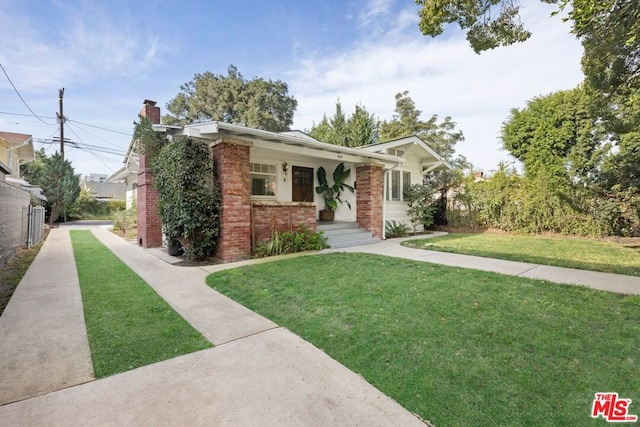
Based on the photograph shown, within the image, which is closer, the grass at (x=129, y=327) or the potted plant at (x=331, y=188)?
the grass at (x=129, y=327)

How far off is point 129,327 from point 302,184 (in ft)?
27.2

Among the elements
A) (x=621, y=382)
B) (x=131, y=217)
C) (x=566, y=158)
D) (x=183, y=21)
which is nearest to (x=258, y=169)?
(x=183, y=21)

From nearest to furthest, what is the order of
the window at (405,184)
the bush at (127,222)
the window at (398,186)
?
the window at (398,186) → the window at (405,184) → the bush at (127,222)

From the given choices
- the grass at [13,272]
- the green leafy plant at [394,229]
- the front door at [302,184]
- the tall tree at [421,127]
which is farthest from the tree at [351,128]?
the grass at [13,272]

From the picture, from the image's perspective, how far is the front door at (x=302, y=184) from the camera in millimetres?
10836

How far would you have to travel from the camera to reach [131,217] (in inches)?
537

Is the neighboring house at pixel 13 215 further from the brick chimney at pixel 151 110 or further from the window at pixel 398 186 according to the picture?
the window at pixel 398 186

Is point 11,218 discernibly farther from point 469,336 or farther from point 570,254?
point 570,254

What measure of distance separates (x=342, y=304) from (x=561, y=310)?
2.65 m

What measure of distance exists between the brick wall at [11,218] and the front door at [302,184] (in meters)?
7.24

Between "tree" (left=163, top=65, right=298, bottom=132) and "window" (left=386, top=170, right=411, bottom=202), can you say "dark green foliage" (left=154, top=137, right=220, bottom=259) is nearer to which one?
"window" (left=386, top=170, right=411, bottom=202)

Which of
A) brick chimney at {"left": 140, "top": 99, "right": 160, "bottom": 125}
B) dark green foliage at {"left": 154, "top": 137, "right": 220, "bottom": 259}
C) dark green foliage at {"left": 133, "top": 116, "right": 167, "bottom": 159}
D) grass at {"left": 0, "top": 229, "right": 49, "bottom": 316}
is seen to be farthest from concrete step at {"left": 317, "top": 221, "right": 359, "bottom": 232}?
grass at {"left": 0, "top": 229, "right": 49, "bottom": 316}

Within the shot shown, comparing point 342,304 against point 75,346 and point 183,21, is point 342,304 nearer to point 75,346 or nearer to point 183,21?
point 75,346

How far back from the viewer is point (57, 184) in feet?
64.2
